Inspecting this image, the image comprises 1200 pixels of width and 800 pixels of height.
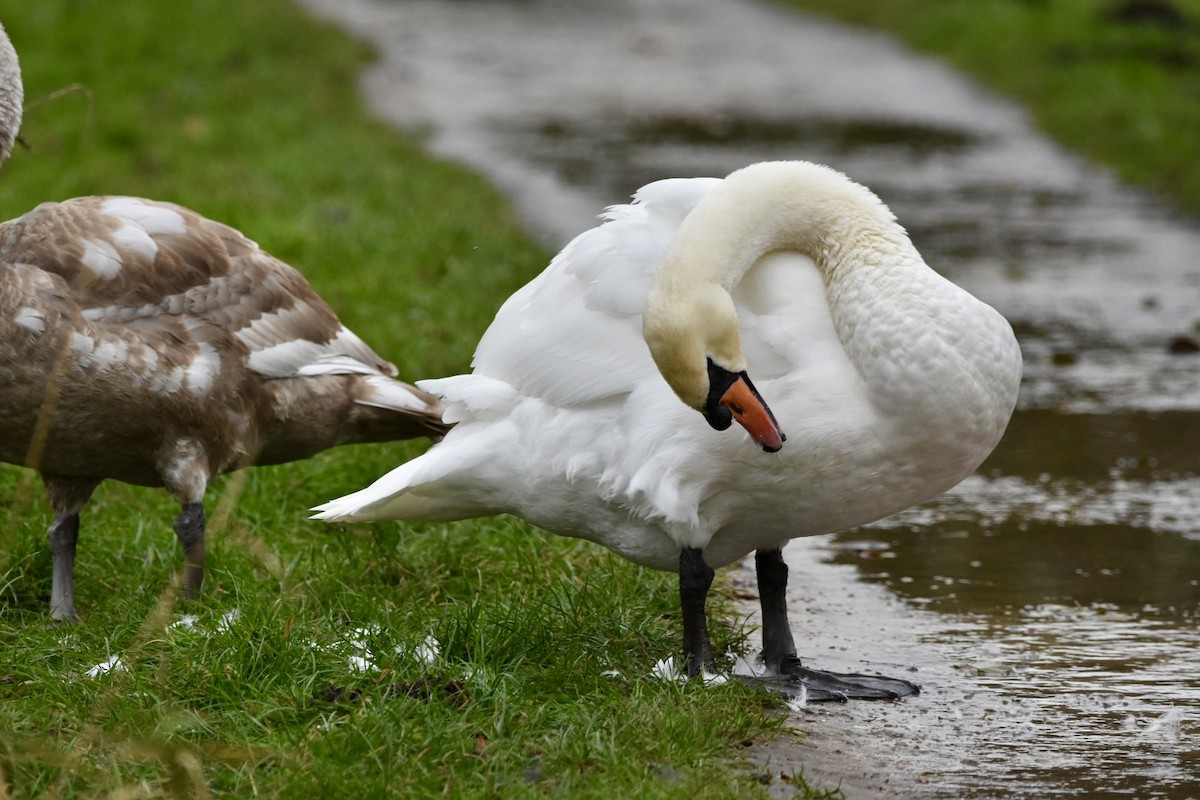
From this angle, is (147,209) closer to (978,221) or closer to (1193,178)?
(978,221)

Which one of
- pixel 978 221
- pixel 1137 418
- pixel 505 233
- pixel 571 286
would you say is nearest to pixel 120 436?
pixel 571 286

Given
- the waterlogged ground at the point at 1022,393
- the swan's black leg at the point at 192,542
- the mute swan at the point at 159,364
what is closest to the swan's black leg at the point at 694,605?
the waterlogged ground at the point at 1022,393

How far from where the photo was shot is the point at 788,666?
455 centimetres

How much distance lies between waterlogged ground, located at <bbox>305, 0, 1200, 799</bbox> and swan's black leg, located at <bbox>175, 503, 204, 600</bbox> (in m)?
1.69

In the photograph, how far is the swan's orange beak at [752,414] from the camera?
3.92 metres

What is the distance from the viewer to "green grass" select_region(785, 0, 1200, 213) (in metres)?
12.5

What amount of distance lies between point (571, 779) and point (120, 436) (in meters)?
1.75

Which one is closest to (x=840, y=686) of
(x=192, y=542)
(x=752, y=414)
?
(x=752, y=414)

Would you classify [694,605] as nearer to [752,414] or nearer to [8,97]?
[752,414]

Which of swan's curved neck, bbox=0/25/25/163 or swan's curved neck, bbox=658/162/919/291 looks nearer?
swan's curved neck, bbox=658/162/919/291

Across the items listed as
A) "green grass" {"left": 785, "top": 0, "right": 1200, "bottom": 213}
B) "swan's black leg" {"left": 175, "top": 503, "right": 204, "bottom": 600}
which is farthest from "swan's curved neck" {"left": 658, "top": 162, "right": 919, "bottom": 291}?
"green grass" {"left": 785, "top": 0, "right": 1200, "bottom": 213}

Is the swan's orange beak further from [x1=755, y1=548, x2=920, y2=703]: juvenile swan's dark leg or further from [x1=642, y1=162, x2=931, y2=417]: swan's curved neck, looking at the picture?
[x1=755, y1=548, x2=920, y2=703]: juvenile swan's dark leg

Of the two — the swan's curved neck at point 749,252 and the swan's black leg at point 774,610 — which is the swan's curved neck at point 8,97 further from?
the swan's black leg at point 774,610

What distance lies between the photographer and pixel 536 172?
1218cm
